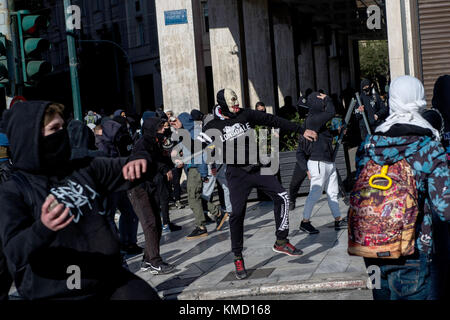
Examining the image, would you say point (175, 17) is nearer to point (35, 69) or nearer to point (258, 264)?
point (35, 69)

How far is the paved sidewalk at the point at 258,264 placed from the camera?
654 cm

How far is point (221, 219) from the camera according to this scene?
419 inches

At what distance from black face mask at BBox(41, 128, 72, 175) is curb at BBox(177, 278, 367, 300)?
349 cm

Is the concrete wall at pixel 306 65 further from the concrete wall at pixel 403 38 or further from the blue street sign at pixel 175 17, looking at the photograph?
the concrete wall at pixel 403 38

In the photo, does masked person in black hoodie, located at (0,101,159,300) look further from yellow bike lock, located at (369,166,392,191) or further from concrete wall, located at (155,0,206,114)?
concrete wall, located at (155,0,206,114)

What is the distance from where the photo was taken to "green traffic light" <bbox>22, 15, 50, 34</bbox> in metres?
8.91

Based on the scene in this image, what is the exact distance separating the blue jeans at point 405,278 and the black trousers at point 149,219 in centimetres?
433

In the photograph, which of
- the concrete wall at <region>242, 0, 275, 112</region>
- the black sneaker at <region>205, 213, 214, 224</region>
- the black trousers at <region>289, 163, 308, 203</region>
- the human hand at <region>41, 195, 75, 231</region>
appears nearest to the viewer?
the human hand at <region>41, 195, 75, 231</region>

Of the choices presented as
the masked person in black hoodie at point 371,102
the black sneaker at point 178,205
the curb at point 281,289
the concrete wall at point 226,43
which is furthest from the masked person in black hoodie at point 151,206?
the concrete wall at point 226,43

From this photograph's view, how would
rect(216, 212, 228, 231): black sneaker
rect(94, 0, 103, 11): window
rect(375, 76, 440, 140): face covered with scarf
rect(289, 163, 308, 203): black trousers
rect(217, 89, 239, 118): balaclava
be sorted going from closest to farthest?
1. rect(375, 76, 440, 140): face covered with scarf
2. rect(217, 89, 239, 118): balaclava
3. rect(216, 212, 228, 231): black sneaker
4. rect(289, 163, 308, 203): black trousers
5. rect(94, 0, 103, 11): window

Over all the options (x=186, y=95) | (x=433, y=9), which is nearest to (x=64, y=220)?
(x=433, y=9)

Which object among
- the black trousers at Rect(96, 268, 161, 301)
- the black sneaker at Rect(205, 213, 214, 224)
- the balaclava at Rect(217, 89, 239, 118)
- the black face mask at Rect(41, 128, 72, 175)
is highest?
the balaclava at Rect(217, 89, 239, 118)

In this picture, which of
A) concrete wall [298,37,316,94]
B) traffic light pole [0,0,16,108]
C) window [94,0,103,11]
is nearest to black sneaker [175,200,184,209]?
traffic light pole [0,0,16,108]

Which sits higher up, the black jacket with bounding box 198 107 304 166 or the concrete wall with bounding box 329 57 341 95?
the concrete wall with bounding box 329 57 341 95
